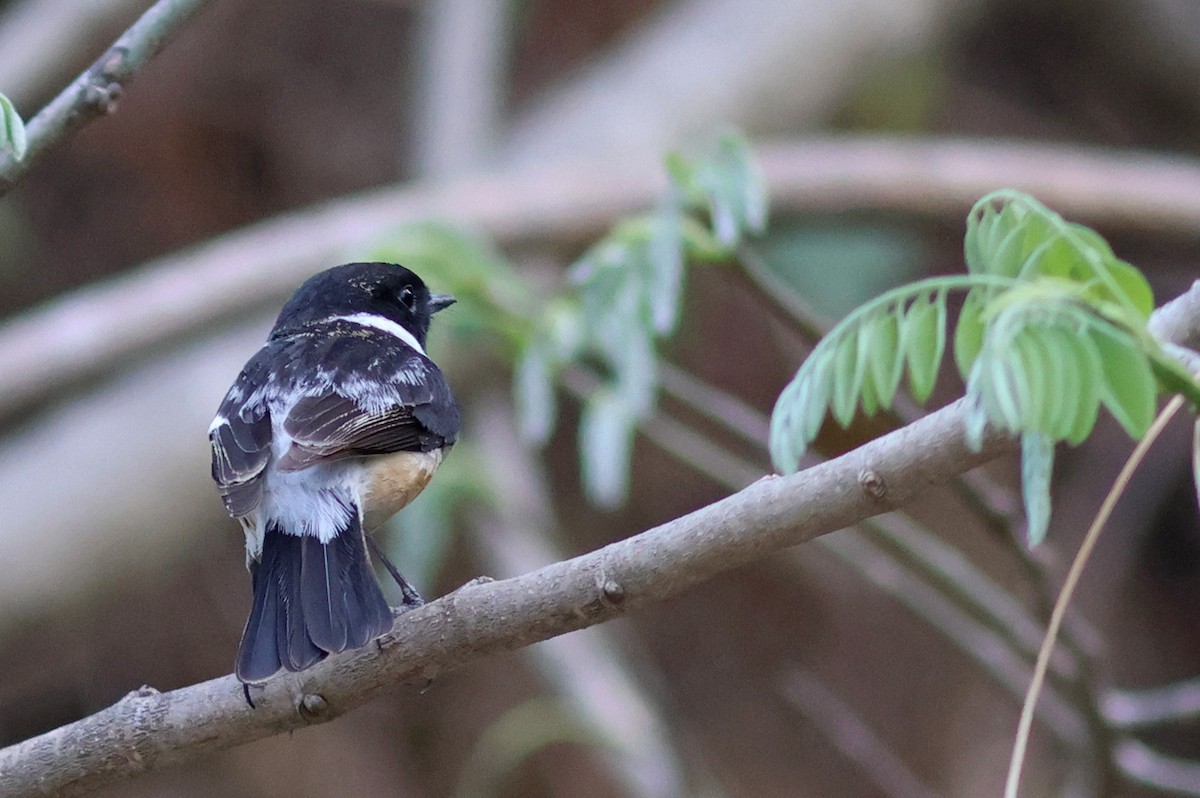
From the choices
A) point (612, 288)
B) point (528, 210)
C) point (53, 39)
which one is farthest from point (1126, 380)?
point (53, 39)

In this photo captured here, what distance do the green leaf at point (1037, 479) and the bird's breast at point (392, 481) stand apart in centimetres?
133

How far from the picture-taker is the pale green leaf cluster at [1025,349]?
1399 mm

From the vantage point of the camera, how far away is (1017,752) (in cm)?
180

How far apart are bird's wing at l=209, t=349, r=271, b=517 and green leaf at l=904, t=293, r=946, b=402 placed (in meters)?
1.21

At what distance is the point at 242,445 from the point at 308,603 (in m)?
0.45

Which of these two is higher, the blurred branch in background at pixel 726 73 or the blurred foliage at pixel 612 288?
the blurred branch in background at pixel 726 73

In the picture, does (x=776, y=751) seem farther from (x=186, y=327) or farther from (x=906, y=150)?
(x=186, y=327)

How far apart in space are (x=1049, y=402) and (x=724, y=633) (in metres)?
4.99

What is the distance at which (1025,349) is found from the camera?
56.1 inches

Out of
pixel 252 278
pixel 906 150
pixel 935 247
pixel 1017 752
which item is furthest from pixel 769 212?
pixel 1017 752

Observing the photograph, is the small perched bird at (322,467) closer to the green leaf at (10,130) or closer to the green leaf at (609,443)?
the green leaf at (609,443)

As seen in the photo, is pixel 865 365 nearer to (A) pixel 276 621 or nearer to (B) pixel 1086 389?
(B) pixel 1086 389

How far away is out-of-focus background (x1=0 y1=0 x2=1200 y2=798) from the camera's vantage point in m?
4.68

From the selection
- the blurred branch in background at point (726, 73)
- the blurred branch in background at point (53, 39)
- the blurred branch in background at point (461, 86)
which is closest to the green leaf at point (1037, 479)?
the blurred branch in background at point (726, 73)
